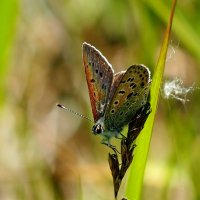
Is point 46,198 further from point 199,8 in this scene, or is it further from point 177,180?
point 199,8

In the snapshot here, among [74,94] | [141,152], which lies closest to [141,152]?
[141,152]

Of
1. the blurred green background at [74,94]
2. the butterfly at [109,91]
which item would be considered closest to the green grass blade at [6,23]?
the blurred green background at [74,94]

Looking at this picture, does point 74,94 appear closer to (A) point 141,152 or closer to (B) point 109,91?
(B) point 109,91

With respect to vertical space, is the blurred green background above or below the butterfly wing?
above

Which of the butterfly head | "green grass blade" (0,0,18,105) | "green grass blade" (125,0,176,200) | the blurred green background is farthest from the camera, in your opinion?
the blurred green background

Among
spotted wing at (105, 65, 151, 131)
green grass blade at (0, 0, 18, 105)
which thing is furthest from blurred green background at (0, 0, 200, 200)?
spotted wing at (105, 65, 151, 131)

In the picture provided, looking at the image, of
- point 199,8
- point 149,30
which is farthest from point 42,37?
point 149,30

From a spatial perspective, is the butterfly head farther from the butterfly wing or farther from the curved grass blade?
the curved grass blade
